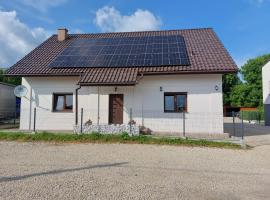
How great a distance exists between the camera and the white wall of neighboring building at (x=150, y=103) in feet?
43.7

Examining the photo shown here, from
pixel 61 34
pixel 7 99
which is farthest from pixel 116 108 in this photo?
pixel 7 99

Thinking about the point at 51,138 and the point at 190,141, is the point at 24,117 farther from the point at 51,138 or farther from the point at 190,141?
the point at 190,141

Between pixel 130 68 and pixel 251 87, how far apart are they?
48741mm

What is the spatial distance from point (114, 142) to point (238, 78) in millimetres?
59211

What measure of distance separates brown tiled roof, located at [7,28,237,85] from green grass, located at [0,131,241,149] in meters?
2.84

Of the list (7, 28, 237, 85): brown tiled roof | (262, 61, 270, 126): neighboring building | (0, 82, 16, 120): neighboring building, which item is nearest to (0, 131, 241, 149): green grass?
(7, 28, 237, 85): brown tiled roof

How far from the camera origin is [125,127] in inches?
501

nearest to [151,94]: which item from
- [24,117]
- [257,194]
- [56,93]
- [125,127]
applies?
[125,127]

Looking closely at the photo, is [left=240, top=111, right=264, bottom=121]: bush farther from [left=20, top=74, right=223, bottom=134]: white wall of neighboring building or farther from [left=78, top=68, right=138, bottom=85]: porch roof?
[left=78, top=68, right=138, bottom=85]: porch roof

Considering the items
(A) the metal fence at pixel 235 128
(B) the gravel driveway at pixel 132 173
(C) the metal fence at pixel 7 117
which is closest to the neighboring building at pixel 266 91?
(A) the metal fence at pixel 235 128

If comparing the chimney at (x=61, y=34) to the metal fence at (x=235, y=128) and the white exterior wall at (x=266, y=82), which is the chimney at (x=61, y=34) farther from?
the white exterior wall at (x=266, y=82)

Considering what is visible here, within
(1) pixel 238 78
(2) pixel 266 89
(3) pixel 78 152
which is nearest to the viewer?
(3) pixel 78 152

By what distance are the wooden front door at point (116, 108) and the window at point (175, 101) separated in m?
2.49

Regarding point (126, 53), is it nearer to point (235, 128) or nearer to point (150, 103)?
point (150, 103)
